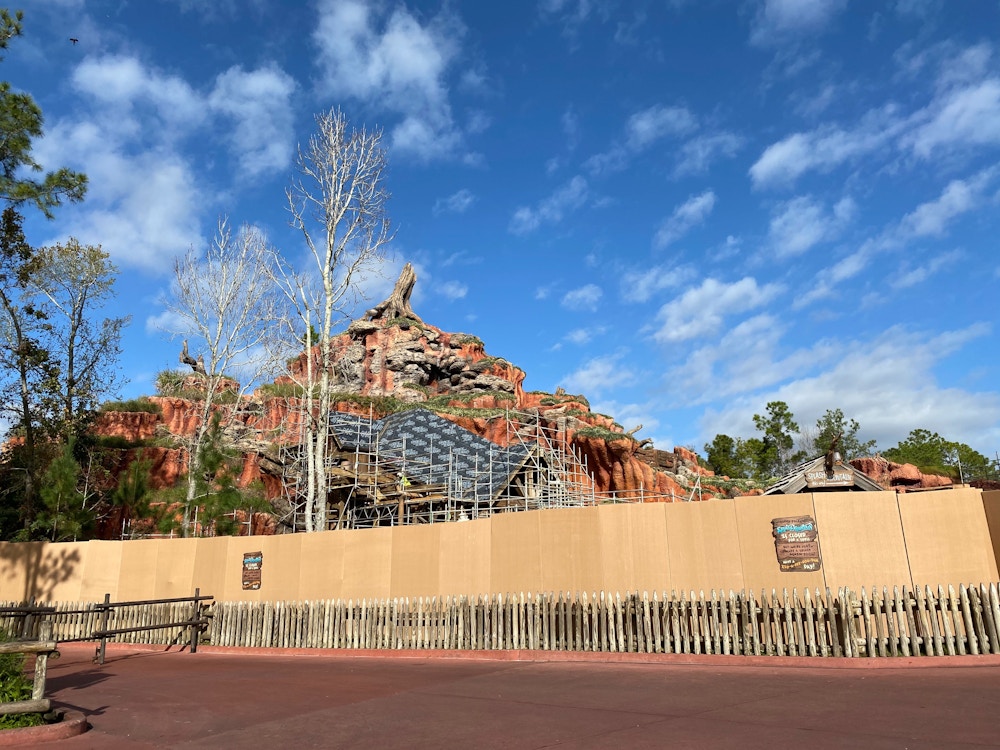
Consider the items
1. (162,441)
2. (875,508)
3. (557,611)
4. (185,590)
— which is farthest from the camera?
(162,441)

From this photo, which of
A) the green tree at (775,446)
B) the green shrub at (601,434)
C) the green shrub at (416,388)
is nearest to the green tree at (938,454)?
the green tree at (775,446)

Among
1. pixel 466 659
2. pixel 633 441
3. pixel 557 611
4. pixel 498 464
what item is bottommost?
pixel 466 659

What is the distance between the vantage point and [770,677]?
29.1 ft

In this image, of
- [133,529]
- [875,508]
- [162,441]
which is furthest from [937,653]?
[162,441]

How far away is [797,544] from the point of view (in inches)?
444

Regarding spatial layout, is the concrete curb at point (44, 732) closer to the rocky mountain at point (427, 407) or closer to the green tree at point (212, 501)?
the green tree at point (212, 501)

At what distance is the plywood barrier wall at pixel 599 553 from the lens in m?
10.9

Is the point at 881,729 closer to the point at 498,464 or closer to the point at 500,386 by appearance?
the point at 498,464

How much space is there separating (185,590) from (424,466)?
14.4 meters

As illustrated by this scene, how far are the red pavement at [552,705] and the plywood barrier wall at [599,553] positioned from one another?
182 cm

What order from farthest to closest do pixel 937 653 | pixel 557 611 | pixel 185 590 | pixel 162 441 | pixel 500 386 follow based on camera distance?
pixel 500 386
pixel 162 441
pixel 185 590
pixel 557 611
pixel 937 653

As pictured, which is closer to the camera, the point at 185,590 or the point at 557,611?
the point at 557,611

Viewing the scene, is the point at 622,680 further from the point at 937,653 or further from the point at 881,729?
the point at 937,653

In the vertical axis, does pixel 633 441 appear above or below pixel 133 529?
above
